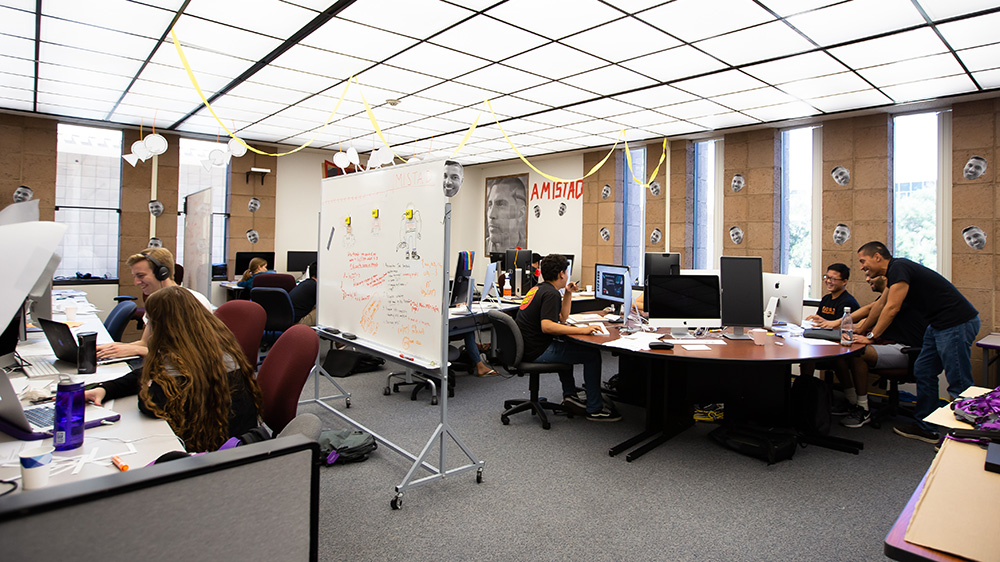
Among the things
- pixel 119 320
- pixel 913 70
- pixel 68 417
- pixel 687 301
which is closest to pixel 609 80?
pixel 687 301

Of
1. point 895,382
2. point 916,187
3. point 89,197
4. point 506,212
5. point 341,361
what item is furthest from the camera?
point 506,212

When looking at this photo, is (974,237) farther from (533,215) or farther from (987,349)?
(533,215)

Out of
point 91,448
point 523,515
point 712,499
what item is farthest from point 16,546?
point 712,499

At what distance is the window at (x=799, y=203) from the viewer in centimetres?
629

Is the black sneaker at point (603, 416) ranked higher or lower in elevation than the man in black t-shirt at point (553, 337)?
lower

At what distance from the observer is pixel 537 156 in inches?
351

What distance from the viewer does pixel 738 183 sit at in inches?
267

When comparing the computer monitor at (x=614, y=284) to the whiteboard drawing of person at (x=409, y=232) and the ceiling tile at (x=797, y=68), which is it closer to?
the ceiling tile at (x=797, y=68)

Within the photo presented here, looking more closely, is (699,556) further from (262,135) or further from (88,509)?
(262,135)

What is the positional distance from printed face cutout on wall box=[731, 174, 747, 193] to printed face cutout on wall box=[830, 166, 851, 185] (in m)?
1.00

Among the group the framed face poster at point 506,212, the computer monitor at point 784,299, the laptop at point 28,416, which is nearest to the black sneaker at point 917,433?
the computer monitor at point 784,299

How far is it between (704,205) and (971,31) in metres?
3.87

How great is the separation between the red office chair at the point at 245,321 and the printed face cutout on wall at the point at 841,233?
236 inches

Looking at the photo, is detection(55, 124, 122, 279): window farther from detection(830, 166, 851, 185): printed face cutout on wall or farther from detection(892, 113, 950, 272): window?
detection(892, 113, 950, 272): window
